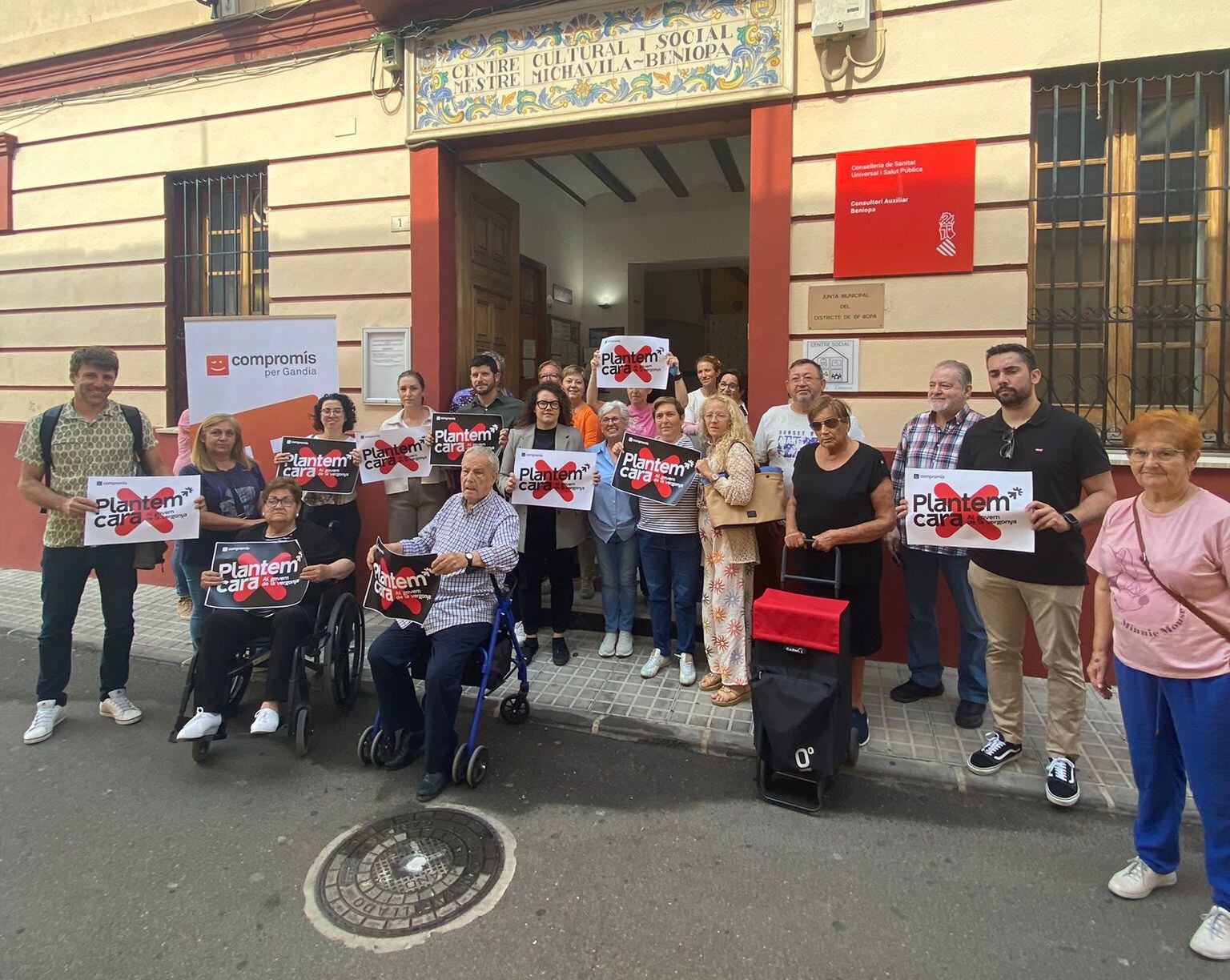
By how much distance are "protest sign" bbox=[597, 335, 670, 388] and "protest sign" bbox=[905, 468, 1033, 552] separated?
2.27 metres

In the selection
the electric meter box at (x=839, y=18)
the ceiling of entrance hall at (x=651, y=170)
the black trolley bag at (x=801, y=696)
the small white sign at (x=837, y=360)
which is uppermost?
the ceiling of entrance hall at (x=651, y=170)

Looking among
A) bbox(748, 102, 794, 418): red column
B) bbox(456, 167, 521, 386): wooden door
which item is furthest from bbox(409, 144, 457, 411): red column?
bbox(748, 102, 794, 418): red column

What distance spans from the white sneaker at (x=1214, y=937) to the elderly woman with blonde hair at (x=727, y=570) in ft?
7.76

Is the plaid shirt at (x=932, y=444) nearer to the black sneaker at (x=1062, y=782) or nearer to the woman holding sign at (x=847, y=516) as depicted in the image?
the woman holding sign at (x=847, y=516)

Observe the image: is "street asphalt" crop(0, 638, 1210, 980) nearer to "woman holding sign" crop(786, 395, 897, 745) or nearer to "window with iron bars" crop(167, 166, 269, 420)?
"woman holding sign" crop(786, 395, 897, 745)

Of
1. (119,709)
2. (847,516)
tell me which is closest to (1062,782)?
(847,516)

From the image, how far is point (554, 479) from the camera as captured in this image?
4863 millimetres

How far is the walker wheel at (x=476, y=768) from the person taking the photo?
349 centimetres

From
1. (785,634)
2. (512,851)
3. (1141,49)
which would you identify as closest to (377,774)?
(512,851)

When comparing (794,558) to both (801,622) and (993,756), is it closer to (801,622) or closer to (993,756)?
(801,622)

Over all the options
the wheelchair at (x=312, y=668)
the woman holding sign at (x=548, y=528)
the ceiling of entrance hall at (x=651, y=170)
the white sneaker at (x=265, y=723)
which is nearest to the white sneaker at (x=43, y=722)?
the wheelchair at (x=312, y=668)

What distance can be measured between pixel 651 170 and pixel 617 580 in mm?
5961

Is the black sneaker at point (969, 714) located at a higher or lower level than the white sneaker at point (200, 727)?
lower

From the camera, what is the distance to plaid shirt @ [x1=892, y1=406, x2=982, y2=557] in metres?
4.14
